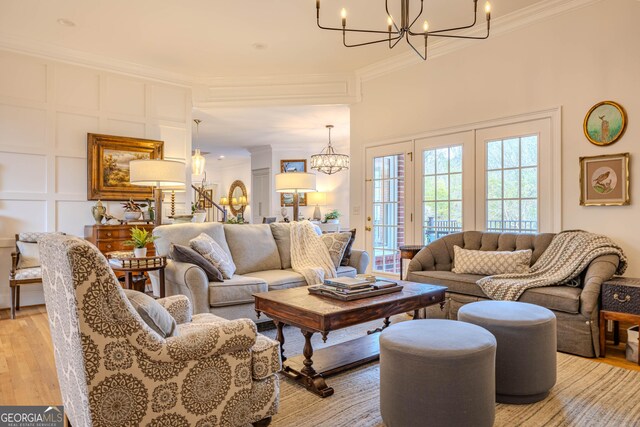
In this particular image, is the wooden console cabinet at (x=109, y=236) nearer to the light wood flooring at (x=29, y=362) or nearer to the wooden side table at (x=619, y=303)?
the light wood flooring at (x=29, y=362)

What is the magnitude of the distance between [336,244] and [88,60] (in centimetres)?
389

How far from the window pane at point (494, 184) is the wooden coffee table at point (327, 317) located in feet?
6.24

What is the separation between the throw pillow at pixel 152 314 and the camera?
1636 millimetres

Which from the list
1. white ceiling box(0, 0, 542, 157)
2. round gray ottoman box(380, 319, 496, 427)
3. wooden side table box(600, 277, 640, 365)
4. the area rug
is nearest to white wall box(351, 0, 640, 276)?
white ceiling box(0, 0, 542, 157)

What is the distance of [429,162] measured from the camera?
16.9 feet

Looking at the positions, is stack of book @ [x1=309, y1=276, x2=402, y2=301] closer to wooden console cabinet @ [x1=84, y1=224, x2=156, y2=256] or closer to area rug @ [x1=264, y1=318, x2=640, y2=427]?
area rug @ [x1=264, y1=318, x2=640, y2=427]

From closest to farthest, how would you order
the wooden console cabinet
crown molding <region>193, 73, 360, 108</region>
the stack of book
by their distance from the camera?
the stack of book
the wooden console cabinet
crown molding <region>193, 73, 360, 108</region>

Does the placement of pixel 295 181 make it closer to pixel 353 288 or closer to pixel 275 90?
pixel 275 90

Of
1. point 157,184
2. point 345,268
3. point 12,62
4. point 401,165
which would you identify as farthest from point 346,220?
point 12,62

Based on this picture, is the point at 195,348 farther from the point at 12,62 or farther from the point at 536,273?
the point at 12,62

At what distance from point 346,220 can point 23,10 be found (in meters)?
7.10

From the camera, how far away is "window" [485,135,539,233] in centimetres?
423

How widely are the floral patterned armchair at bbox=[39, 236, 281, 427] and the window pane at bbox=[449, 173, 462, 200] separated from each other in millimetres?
3554

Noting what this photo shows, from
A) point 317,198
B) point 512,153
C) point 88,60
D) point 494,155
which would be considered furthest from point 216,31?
point 317,198
